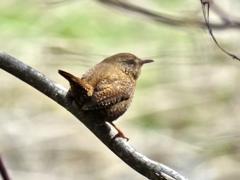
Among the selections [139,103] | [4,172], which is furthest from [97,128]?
[139,103]

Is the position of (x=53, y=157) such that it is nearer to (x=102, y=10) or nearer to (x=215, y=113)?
(x=215, y=113)

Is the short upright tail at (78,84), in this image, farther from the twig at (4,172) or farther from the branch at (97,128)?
the twig at (4,172)

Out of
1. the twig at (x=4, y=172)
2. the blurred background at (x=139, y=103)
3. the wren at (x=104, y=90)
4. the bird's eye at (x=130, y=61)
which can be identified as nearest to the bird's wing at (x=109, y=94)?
the wren at (x=104, y=90)

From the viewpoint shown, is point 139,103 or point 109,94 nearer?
point 109,94

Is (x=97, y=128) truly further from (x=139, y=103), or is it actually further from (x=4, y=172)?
(x=139, y=103)

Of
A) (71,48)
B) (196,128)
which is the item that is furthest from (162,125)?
(71,48)

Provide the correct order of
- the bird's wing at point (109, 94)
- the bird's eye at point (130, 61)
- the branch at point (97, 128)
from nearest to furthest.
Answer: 1. the branch at point (97, 128)
2. the bird's wing at point (109, 94)
3. the bird's eye at point (130, 61)

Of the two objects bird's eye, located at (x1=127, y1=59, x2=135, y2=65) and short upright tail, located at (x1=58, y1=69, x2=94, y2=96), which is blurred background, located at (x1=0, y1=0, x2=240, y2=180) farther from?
short upright tail, located at (x1=58, y1=69, x2=94, y2=96)
